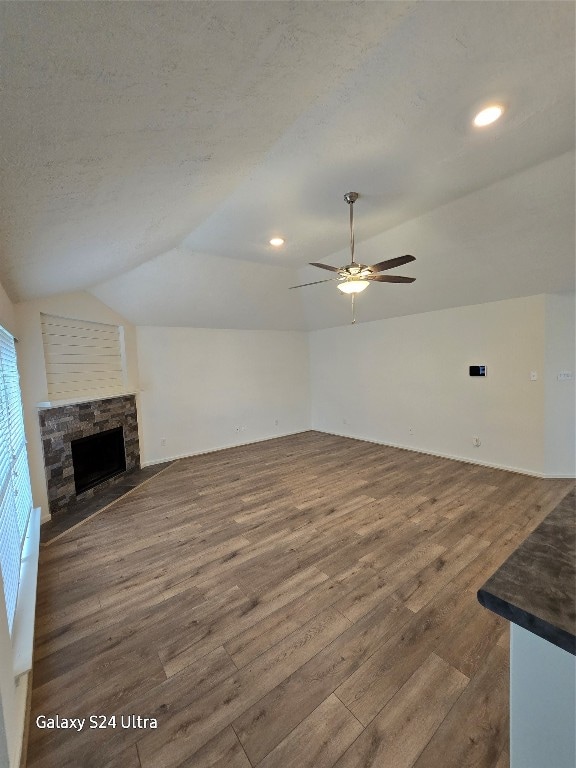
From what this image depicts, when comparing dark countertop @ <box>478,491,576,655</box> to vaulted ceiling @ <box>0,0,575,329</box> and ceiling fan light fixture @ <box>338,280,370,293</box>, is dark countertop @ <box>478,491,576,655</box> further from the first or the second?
ceiling fan light fixture @ <box>338,280,370,293</box>

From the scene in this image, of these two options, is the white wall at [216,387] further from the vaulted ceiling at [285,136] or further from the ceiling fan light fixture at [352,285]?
the ceiling fan light fixture at [352,285]

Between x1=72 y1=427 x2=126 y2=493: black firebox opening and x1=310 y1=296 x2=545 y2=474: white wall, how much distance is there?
431 cm

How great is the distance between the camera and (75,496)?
4.00m

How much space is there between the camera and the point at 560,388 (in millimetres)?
4109

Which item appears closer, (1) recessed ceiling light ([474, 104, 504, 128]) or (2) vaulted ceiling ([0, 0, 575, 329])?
(2) vaulted ceiling ([0, 0, 575, 329])

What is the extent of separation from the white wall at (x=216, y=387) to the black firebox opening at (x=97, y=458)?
18.4 inches

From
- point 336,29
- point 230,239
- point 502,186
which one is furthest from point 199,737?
point 502,186

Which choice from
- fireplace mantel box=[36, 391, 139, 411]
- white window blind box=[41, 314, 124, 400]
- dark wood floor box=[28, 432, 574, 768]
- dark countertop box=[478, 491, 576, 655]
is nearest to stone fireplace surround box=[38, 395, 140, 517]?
fireplace mantel box=[36, 391, 139, 411]

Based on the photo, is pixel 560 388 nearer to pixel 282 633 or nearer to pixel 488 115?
pixel 488 115

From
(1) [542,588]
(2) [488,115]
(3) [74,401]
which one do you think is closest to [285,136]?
(2) [488,115]

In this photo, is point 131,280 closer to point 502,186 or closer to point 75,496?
point 75,496

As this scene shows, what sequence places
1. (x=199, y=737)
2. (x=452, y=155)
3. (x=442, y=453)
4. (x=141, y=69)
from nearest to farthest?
1. (x=141, y=69)
2. (x=199, y=737)
3. (x=452, y=155)
4. (x=442, y=453)

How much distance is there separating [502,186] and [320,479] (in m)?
3.84

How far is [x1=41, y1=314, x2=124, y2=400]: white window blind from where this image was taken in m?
3.96
